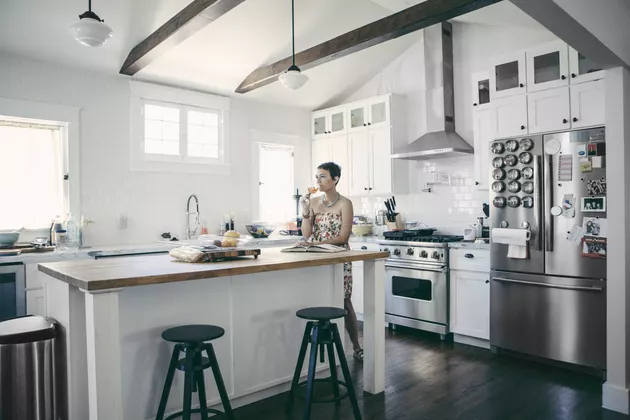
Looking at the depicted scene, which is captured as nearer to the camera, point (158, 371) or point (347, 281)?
point (158, 371)

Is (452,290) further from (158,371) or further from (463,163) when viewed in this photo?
(158,371)

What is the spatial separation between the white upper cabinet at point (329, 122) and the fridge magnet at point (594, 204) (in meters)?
3.11

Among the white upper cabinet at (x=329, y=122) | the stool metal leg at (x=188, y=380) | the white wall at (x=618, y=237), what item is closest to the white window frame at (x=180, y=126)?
the white upper cabinet at (x=329, y=122)

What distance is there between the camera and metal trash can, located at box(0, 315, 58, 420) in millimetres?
2279

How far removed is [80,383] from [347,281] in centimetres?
199

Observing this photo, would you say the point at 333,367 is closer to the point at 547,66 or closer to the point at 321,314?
the point at 321,314

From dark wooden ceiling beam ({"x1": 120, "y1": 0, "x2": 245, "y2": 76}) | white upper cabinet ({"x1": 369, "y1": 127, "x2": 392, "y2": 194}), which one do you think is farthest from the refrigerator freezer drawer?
dark wooden ceiling beam ({"x1": 120, "y1": 0, "x2": 245, "y2": 76})

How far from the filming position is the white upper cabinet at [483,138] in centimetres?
427

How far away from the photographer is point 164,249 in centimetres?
453

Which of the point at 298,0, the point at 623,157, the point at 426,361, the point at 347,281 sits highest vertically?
the point at 298,0

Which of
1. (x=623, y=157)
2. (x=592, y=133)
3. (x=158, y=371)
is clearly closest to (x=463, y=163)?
(x=592, y=133)

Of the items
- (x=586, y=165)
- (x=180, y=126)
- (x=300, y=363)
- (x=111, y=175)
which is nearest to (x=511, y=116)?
(x=586, y=165)

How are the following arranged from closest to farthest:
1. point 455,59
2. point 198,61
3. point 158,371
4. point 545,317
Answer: point 158,371, point 545,317, point 198,61, point 455,59

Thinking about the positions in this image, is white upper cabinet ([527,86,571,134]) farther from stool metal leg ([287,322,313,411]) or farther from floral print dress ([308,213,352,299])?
stool metal leg ([287,322,313,411])
